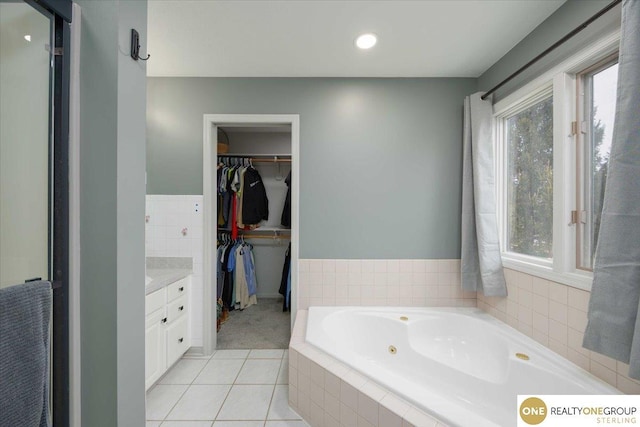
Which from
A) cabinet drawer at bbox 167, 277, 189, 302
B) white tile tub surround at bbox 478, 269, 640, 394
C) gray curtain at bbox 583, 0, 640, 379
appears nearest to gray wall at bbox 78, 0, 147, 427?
cabinet drawer at bbox 167, 277, 189, 302

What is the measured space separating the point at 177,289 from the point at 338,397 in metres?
1.48

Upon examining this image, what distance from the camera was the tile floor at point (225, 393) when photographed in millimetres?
1512

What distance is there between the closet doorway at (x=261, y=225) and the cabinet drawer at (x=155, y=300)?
400 millimetres

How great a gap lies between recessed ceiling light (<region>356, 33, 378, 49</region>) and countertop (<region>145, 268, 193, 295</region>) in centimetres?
218

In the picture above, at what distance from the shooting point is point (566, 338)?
53.6 inches

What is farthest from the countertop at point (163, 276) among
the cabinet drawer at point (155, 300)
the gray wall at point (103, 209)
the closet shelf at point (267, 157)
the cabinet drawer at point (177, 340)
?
the closet shelf at point (267, 157)

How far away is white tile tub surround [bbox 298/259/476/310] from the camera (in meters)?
2.16

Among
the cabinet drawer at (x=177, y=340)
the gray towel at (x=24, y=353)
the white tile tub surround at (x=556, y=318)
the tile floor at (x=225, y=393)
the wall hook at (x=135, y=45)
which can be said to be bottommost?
the tile floor at (x=225, y=393)

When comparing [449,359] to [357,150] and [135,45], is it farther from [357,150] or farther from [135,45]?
[135,45]

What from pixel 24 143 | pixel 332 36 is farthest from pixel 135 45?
pixel 332 36

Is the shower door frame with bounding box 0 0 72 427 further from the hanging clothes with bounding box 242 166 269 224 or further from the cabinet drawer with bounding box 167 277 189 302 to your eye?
the hanging clothes with bounding box 242 166 269 224

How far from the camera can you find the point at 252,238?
354cm

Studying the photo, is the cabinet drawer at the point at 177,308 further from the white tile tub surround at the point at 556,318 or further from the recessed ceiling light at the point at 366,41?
the white tile tub surround at the point at 556,318

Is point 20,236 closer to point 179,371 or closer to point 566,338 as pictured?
point 179,371
